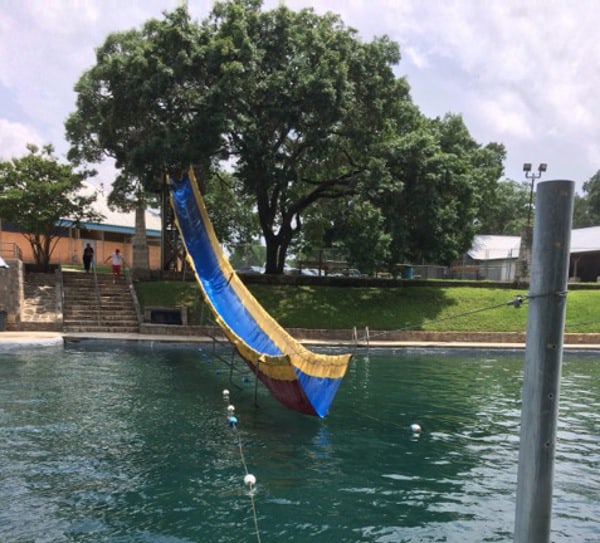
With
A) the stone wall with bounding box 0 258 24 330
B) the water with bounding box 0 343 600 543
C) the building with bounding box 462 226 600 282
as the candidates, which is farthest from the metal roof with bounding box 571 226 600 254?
the stone wall with bounding box 0 258 24 330

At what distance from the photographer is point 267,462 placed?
769cm

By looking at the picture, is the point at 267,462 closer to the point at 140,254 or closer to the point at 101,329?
the point at 101,329

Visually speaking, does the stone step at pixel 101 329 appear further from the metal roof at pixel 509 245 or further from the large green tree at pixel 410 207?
the metal roof at pixel 509 245

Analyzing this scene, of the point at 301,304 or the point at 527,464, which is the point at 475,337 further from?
the point at 527,464

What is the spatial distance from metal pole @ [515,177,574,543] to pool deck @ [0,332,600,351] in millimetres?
16739

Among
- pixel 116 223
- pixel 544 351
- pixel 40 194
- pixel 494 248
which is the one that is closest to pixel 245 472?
pixel 544 351

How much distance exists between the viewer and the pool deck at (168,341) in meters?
17.3

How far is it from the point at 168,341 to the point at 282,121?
10352 mm

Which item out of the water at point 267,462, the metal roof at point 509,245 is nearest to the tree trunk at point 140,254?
the water at point 267,462

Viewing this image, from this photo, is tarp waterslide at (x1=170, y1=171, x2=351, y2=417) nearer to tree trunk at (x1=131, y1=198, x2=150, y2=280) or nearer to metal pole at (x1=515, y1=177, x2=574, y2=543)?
tree trunk at (x1=131, y1=198, x2=150, y2=280)

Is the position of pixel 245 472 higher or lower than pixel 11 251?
lower

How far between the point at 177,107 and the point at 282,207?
8.24m

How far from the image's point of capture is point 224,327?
12.1 metres

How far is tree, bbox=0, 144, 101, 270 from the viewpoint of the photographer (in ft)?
81.1
